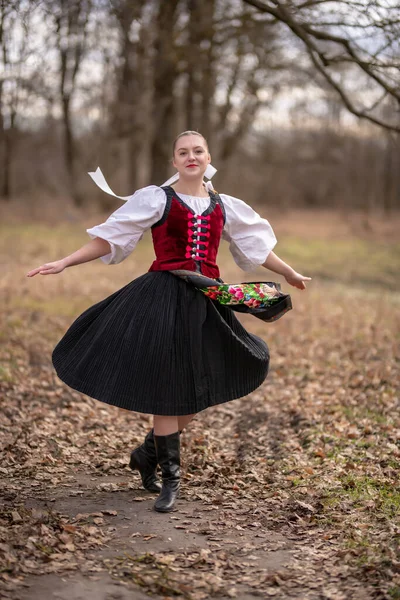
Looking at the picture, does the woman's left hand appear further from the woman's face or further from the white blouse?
the woman's face

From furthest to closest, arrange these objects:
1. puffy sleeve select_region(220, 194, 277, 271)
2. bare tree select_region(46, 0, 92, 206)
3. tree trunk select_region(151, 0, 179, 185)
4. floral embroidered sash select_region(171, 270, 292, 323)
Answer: tree trunk select_region(151, 0, 179, 185), bare tree select_region(46, 0, 92, 206), puffy sleeve select_region(220, 194, 277, 271), floral embroidered sash select_region(171, 270, 292, 323)

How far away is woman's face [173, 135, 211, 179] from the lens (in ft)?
13.9

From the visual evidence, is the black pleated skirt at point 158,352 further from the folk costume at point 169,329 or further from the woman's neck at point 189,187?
the woman's neck at point 189,187

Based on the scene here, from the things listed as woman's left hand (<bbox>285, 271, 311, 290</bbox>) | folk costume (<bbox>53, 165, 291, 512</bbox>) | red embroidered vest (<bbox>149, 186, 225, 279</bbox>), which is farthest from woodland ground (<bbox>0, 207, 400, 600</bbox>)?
red embroidered vest (<bbox>149, 186, 225, 279</bbox>)

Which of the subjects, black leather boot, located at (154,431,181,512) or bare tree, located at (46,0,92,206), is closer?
black leather boot, located at (154,431,181,512)

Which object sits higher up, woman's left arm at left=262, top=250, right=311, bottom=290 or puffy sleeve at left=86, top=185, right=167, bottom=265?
puffy sleeve at left=86, top=185, right=167, bottom=265

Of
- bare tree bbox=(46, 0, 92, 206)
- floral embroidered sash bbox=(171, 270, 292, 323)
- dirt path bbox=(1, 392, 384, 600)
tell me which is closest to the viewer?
dirt path bbox=(1, 392, 384, 600)

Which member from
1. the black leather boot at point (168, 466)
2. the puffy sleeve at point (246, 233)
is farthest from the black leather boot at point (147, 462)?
the puffy sleeve at point (246, 233)

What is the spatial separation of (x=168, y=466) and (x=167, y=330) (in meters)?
0.81

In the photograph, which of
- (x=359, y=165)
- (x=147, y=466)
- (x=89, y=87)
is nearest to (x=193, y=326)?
(x=147, y=466)

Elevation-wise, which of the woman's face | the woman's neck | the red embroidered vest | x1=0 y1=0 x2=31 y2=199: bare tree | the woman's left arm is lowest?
the woman's left arm

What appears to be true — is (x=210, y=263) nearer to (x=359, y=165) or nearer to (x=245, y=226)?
(x=245, y=226)

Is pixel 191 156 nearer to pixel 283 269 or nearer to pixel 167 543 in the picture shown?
pixel 283 269

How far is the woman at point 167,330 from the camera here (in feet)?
13.1
